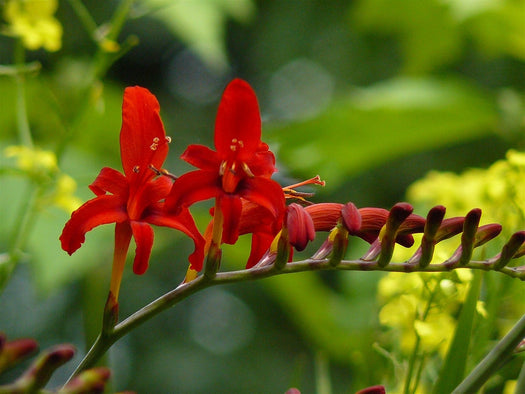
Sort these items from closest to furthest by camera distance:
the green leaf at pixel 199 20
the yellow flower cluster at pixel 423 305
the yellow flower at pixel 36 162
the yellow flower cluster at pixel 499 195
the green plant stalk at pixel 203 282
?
the green plant stalk at pixel 203 282 < the yellow flower cluster at pixel 423 305 < the yellow flower cluster at pixel 499 195 < the yellow flower at pixel 36 162 < the green leaf at pixel 199 20

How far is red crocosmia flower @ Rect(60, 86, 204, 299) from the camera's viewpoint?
0.52 meters

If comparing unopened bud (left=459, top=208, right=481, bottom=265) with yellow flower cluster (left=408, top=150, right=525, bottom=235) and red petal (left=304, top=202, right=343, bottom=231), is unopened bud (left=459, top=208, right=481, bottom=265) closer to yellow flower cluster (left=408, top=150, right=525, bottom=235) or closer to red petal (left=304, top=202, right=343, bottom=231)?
red petal (left=304, top=202, right=343, bottom=231)

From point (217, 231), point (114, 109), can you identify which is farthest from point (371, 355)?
point (114, 109)

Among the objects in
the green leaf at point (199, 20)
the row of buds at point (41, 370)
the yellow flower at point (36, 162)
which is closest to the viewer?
the row of buds at point (41, 370)

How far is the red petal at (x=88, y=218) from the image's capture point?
0.51 m

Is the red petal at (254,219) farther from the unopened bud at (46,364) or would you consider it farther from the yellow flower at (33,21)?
the yellow flower at (33,21)

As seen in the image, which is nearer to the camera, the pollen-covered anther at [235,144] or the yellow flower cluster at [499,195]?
the pollen-covered anther at [235,144]

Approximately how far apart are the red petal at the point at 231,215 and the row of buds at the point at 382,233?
1.1 inches

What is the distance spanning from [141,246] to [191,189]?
1.9 inches

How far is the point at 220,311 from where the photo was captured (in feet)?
9.45

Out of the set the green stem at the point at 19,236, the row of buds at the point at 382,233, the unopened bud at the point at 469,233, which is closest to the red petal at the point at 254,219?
the row of buds at the point at 382,233

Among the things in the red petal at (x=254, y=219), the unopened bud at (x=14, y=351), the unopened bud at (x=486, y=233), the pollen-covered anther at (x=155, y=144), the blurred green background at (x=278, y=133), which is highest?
the pollen-covered anther at (x=155, y=144)

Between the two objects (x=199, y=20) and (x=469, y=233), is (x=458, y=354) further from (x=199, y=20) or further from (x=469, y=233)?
(x=199, y=20)

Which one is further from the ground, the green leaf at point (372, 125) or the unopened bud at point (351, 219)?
the unopened bud at point (351, 219)
